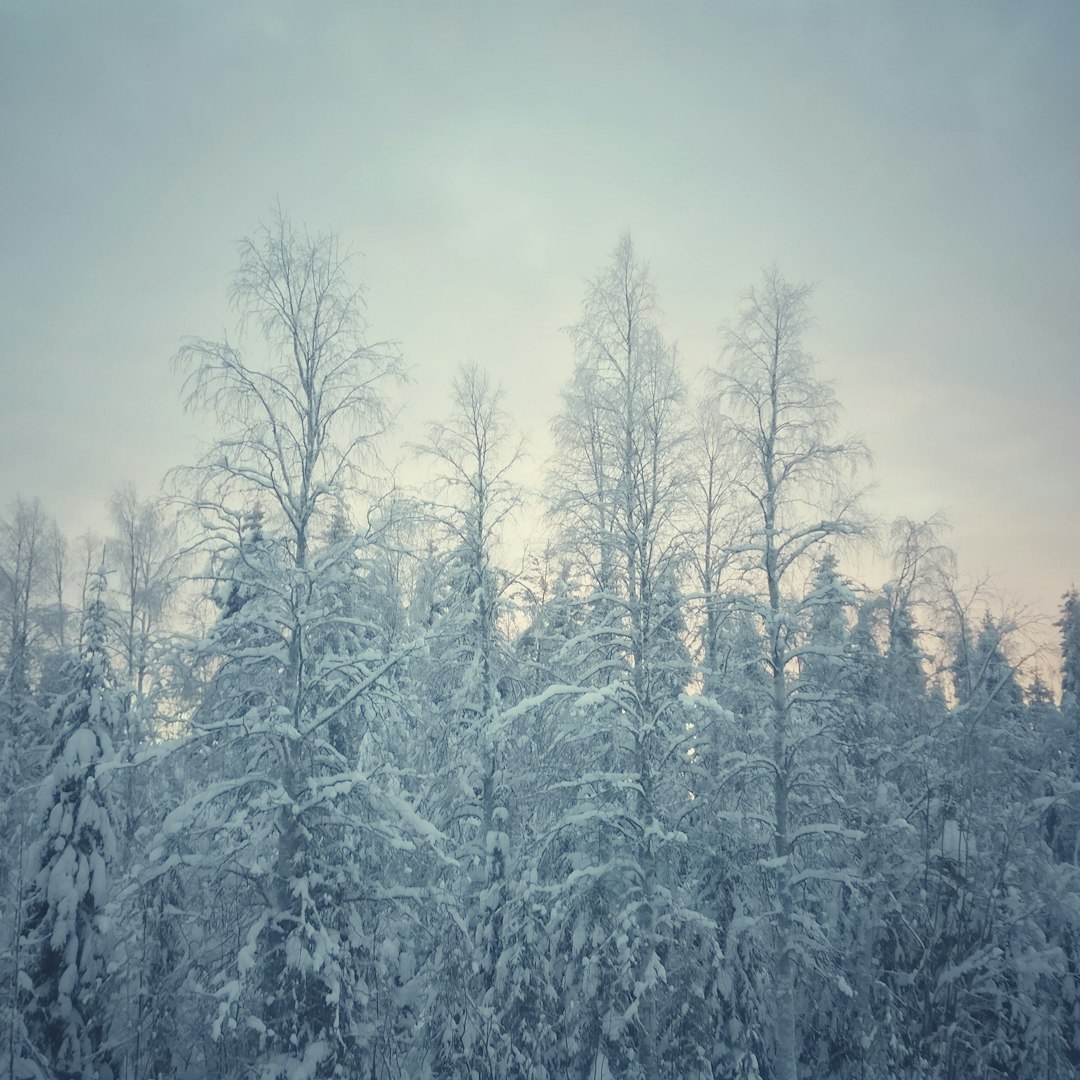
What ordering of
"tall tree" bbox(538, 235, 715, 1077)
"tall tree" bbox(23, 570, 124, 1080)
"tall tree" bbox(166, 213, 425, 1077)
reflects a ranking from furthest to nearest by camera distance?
"tall tree" bbox(23, 570, 124, 1080) < "tall tree" bbox(538, 235, 715, 1077) < "tall tree" bbox(166, 213, 425, 1077)

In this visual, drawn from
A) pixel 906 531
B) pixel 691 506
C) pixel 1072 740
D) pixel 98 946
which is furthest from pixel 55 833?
pixel 1072 740

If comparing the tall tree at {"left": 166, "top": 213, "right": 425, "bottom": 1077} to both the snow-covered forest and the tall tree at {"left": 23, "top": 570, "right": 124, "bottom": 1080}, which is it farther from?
the tall tree at {"left": 23, "top": 570, "right": 124, "bottom": 1080}

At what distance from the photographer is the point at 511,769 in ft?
46.0

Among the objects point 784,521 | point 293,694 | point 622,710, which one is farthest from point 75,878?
point 784,521

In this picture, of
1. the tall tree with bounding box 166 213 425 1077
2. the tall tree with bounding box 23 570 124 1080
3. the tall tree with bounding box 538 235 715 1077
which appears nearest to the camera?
the tall tree with bounding box 166 213 425 1077

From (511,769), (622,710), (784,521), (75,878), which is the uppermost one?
(784,521)

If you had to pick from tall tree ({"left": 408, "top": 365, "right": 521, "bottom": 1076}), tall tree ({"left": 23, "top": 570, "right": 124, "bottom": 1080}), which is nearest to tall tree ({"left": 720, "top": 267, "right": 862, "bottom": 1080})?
tall tree ({"left": 408, "top": 365, "right": 521, "bottom": 1076})

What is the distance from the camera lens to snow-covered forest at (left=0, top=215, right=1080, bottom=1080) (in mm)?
9328

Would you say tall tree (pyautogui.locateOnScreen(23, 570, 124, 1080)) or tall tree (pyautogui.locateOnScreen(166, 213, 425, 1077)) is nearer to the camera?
tall tree (pyautogui.locateOnScreen(166, 213, 425, 1077))

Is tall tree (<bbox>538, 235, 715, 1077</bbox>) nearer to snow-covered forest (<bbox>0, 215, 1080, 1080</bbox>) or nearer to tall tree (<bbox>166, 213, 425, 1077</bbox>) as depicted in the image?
snow-covered forest (<bbox>0, 215, 1080, 1080</bbox>)

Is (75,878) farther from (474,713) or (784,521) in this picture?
(784,521)

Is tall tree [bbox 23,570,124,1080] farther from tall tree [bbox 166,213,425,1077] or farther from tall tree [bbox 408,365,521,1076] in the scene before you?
tall tree [bbox 408,365,521,1076]

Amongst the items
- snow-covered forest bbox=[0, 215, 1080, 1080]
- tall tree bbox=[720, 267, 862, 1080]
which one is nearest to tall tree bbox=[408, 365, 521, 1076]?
snow-covered forest bbox=[0, 215, 1080, 1080]

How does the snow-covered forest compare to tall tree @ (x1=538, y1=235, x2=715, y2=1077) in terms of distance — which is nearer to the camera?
the snow-covered forest
